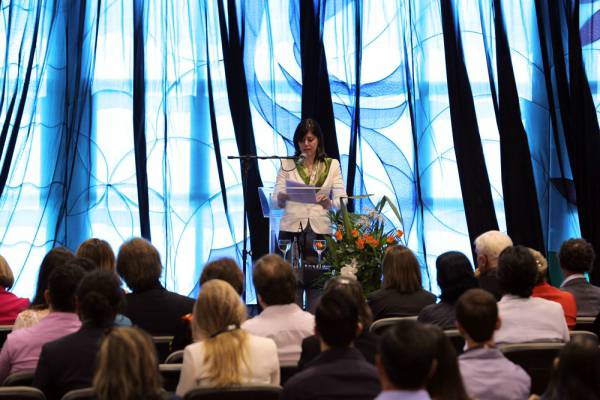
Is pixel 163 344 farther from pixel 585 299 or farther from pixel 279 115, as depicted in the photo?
pixel 279 115

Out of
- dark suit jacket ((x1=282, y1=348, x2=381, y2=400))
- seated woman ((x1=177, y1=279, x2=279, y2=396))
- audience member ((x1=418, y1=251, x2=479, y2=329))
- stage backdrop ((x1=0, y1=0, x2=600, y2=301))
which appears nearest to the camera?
dark suit jacket ((x1=282, y1=348, x2=381, y2=400))

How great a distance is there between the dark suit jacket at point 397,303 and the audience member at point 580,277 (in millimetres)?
852

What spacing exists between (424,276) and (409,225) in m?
0.44

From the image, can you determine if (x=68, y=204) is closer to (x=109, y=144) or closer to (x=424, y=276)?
(x=109, y=144)

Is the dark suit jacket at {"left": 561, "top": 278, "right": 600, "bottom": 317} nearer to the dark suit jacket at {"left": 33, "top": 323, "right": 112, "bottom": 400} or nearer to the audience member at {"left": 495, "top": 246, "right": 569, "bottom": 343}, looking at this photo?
the audience member at {"left": 495, "top": 246, "right": 569, "bottom": 343}

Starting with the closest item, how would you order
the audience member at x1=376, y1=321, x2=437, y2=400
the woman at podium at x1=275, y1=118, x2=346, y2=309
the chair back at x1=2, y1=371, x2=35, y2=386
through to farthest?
the audience member at x1=376, y1=321, x2=437, y2=400
the chair back at x1=2, y1=371, x2=35, y2=386
the woman at podium at x1=275, y1=118, x2=346, y2=309

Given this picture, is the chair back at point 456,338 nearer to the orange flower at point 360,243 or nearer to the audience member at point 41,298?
the orange flower at point 360,243

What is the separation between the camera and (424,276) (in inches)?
292

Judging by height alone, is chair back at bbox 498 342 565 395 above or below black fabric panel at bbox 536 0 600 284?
below

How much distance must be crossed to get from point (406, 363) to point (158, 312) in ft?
6.35

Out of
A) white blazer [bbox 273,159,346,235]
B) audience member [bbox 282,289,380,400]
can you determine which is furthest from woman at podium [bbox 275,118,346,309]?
audience member [bbox 282,289,380,400]

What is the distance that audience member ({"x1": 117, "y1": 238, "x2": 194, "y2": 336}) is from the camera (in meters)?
3.99

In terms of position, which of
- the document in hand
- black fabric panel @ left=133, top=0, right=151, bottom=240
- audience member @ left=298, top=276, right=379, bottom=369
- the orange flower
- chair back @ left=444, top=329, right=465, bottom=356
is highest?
black fabric panel @ left=133, top=0, right=151, bottom=240

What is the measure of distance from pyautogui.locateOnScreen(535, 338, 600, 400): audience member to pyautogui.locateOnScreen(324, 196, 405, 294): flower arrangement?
281cm
